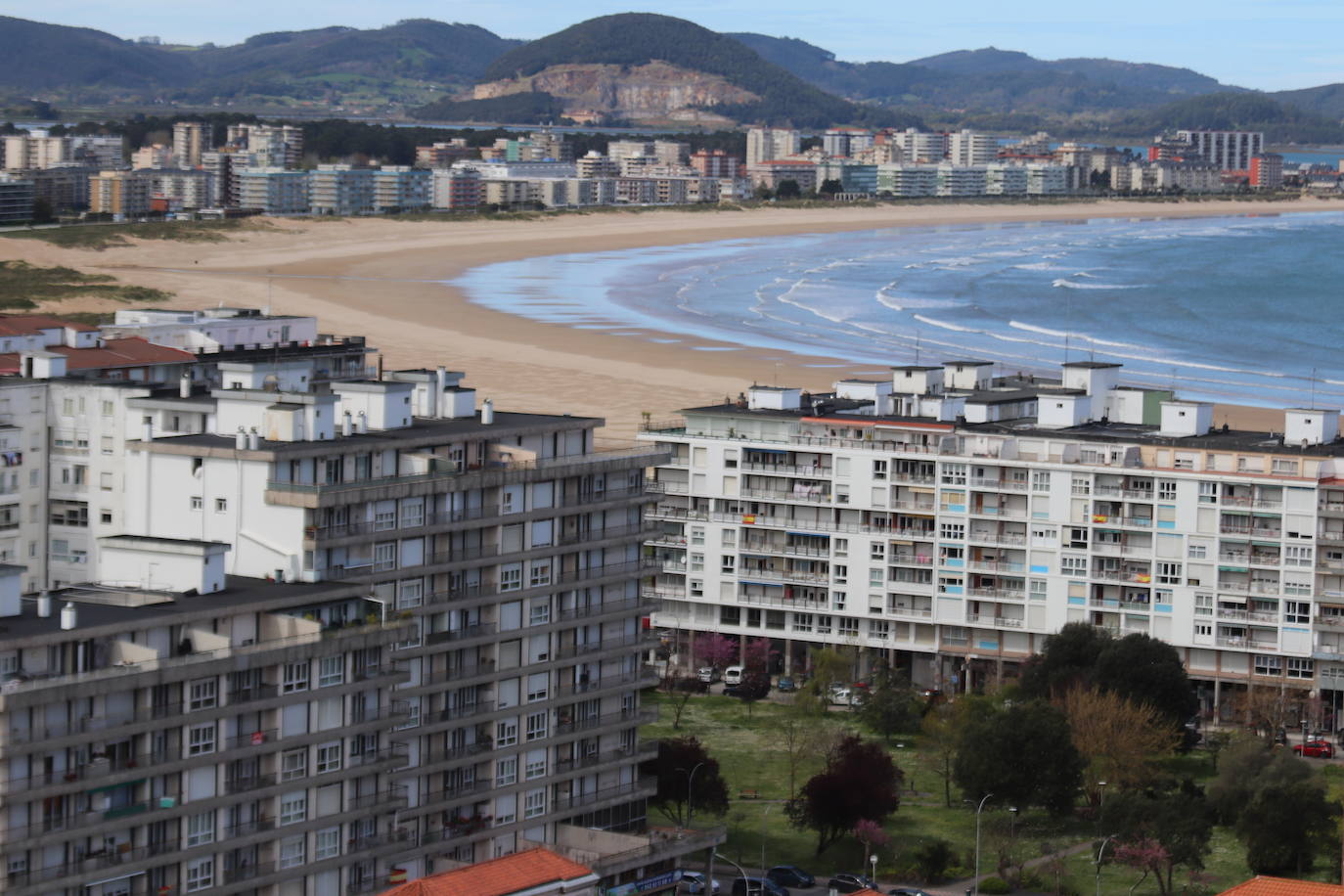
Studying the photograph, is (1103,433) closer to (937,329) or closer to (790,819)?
(790,819)

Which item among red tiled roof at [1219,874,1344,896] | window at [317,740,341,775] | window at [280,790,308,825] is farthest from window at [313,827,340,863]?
red tiled roof at [1219,874,1344,896]

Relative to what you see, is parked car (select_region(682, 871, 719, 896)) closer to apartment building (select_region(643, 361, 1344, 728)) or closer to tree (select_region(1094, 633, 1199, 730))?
tree (select_region(1094, 633, 1199, 730))

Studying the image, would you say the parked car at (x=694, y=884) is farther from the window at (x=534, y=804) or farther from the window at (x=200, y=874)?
the window at (x=200, y=874)

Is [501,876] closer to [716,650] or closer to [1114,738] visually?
[1114,738]

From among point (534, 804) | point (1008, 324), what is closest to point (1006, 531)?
point (534, 804)

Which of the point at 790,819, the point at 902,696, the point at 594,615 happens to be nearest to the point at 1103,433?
the point at 902,696
